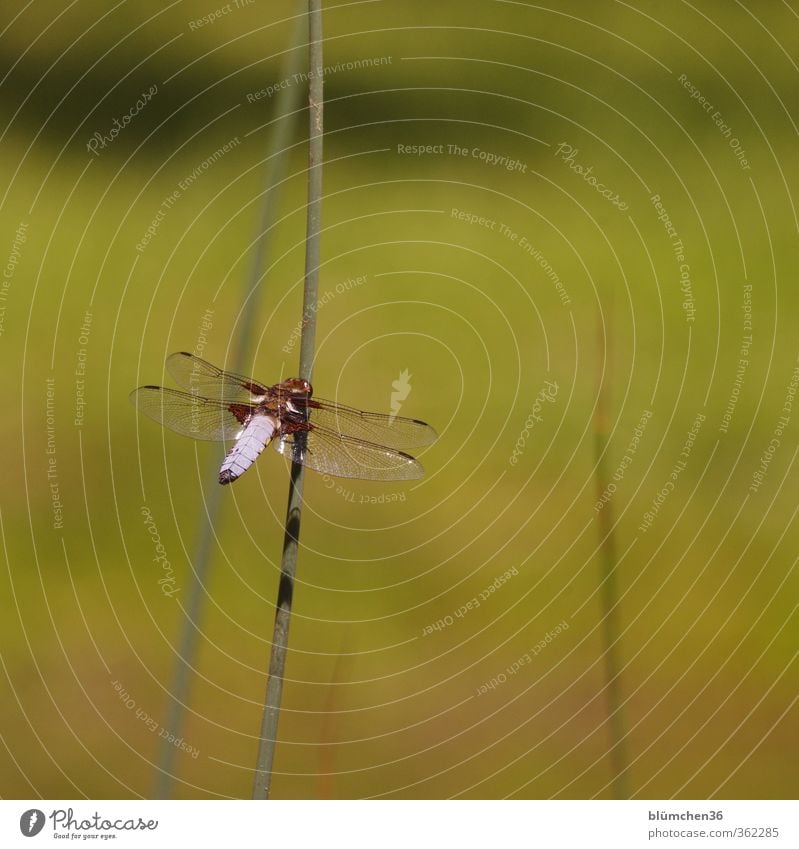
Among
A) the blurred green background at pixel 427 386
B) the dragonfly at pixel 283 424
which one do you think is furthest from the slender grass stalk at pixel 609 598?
the dragonfly at pixel 283 424

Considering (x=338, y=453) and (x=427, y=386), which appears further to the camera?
(x=427, y=386)

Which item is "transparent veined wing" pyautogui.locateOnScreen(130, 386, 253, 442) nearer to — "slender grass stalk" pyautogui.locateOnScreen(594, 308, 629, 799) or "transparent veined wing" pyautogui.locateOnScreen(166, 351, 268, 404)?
"transparent veined wing" pyautogui.locateOnScreen(166, 351, 268, 404)

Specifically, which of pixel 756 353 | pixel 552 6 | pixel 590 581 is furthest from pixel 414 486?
pixel 552 6

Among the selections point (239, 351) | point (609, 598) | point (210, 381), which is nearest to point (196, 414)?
point (210, 381)

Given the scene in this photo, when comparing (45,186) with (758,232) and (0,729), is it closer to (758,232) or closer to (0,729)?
(0,729)

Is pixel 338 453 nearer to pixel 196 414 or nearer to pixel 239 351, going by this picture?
pixel 196 414

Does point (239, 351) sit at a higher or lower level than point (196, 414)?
higher
